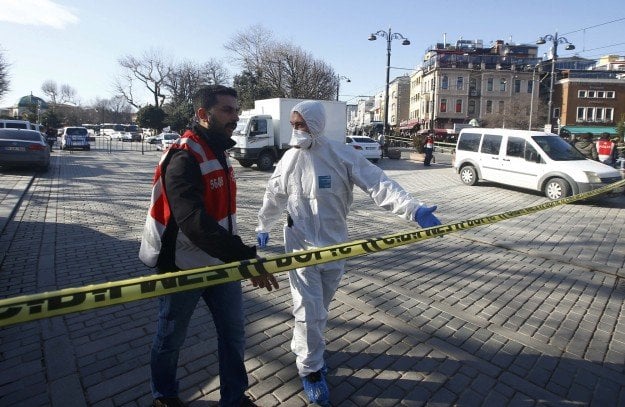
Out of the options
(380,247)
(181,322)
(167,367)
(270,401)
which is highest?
(380,247)

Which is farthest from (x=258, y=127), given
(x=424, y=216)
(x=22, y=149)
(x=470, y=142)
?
(x=424, y=216)

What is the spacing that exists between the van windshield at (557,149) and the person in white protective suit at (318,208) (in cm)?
1035

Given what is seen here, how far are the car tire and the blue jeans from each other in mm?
16090

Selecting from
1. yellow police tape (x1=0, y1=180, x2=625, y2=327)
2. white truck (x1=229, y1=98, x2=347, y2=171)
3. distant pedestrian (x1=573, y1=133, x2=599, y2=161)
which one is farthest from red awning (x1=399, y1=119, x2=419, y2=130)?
yellow police tape (x1=0, y1=180, x2=625, y2=327)

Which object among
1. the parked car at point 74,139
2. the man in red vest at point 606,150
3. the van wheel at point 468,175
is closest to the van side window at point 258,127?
the van wheel at point 468,175

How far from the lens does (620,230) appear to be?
26.0ft

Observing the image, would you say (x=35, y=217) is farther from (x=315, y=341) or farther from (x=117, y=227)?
(x=315, y=341)

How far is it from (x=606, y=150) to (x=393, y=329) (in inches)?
530

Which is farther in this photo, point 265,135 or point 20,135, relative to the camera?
point 265,135

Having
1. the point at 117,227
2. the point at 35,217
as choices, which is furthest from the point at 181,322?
the point at 35,217

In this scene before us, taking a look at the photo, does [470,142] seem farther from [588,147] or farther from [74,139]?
[74,139]

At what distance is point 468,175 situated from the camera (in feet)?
45.2

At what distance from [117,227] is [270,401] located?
5832 millimetres

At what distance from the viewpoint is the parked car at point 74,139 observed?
98.2ft
